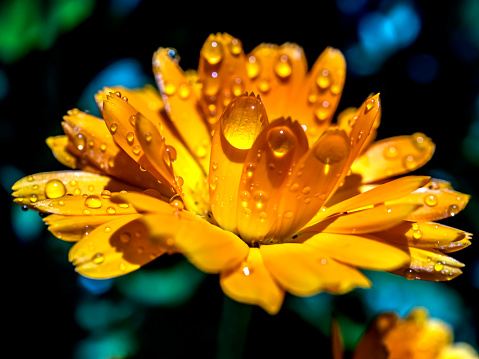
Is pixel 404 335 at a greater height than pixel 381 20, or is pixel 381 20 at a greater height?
pixel 381 20

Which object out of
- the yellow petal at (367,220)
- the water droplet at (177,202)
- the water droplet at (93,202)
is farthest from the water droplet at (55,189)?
the yellow petal at (367,220)

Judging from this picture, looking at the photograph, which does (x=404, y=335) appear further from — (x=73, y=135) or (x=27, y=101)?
(x=27, y=101)

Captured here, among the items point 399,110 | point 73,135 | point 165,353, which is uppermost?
point 73,135

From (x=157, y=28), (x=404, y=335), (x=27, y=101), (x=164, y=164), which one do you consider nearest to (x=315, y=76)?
(x=164, y=164)

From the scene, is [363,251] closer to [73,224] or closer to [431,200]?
[431,200]

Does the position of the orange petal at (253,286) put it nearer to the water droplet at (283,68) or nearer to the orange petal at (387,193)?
the orange petal at (387,193)

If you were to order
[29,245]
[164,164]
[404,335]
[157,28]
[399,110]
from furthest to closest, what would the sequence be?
[399,110], [157,28], [29,245], [404,335], [164,164]

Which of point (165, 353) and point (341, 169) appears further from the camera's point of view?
point (165, 353)

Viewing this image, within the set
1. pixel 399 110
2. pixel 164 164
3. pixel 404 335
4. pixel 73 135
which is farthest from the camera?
pixel 399 110
